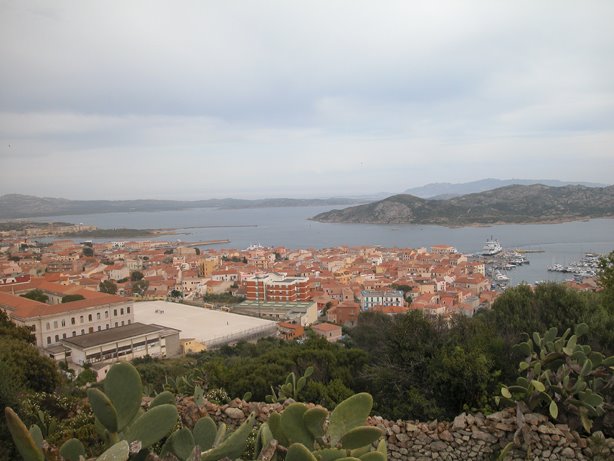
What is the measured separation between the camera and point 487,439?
12.2ft

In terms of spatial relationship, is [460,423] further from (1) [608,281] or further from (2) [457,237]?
(2) [457,237]

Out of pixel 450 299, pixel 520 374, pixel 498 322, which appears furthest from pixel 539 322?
pixel 450 299

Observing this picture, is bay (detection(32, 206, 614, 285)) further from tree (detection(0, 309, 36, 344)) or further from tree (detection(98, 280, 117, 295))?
tree (detection(0, 309, 36, 344))

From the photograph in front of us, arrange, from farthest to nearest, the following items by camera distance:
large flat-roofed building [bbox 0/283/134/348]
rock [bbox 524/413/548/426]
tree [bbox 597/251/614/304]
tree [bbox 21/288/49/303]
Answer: tree [bbox 21/288/49/303] < large flat-roofed building [bbox 0/283/134/348] < tree [bbox 597/251/614/304] < rock [bbox 524/413/548/426]

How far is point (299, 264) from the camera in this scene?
160 ft

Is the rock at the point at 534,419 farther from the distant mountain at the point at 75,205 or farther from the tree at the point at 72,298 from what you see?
the distant mountain at the point at 75,205

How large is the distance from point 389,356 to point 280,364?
6.38ft

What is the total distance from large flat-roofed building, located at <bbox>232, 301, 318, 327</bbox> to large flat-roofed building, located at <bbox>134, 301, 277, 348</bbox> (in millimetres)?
2916

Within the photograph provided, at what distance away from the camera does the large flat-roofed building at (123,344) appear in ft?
53.6

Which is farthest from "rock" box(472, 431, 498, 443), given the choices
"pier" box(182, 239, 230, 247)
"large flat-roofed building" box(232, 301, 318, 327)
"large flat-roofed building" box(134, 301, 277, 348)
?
"pier" box(182, 239, 230, 247)

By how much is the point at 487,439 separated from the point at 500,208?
98242 millimetres

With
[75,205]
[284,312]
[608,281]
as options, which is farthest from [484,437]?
[75,205]

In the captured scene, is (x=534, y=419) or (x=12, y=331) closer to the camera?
(x=534, y=419)

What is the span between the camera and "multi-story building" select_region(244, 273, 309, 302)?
34.1 metres
